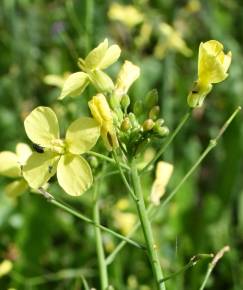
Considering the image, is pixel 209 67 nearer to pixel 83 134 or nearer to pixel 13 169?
pixel 83 134

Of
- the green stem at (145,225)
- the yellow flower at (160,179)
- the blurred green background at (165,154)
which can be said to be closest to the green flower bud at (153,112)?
the green stem at (145,225)

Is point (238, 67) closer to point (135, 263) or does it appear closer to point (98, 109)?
point (135, 263)

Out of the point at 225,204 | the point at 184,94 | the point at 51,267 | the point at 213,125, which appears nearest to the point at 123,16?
the point at 184,94

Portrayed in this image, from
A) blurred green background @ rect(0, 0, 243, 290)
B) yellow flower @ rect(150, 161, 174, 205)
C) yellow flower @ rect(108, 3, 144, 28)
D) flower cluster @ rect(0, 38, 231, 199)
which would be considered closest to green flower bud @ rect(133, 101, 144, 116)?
flower cluster @ rect(0, 38, 231, 199)

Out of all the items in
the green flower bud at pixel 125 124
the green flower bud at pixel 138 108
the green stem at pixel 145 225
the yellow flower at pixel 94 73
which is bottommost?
the green stem at pixel 145 225

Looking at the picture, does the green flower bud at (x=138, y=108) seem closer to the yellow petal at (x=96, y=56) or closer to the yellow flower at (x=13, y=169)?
the yellow petal at (x=96, y=56)

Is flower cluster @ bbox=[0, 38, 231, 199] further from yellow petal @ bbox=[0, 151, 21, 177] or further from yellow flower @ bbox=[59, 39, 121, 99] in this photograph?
yellow petal @ bbox=[0, 151, 21, 177]
